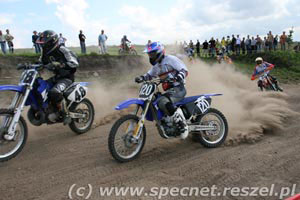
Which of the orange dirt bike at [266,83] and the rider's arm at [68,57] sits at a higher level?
the rider's arm at [68,57]

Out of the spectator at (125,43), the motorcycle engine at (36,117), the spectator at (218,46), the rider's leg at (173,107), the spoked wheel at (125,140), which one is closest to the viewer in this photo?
the spoked wheel at (125,140)

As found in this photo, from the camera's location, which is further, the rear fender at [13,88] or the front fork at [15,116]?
the rear fender at [13,88]

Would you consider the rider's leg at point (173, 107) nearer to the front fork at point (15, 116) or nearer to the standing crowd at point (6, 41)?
the front fork at point (15, 116)

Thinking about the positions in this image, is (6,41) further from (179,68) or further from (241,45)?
(241,45)

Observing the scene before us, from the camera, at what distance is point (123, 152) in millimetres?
4879

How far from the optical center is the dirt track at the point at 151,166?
4023mm

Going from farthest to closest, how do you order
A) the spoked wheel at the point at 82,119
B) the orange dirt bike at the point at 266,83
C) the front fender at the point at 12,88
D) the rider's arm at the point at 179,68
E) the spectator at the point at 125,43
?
the spectator at the point at 125,43, the orange dirt bike at the point at 266,83, the spoked wheel at the point at 82,119, the rider's arm at the point at 179,68, the front fender at the point at 12,88

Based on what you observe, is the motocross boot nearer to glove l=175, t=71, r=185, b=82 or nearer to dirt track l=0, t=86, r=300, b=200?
dirt track l=0, t=86, r=300, b=200

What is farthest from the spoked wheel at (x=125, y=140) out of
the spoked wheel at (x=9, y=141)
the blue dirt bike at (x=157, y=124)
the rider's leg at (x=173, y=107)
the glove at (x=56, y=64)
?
the glove at (x=56, y=64)

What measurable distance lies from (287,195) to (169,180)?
1.52m

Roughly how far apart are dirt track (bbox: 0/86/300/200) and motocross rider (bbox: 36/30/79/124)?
87 centimetres

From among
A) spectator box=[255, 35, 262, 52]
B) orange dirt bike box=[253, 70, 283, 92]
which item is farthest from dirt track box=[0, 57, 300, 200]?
spectator box=[255, 35, 262, 52]

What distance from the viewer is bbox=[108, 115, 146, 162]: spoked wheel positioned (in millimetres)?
4600

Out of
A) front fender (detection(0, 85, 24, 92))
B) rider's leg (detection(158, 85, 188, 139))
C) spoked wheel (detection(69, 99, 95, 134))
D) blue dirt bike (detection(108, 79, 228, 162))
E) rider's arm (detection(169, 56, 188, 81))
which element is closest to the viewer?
blue dirt bike (detection(108, 79, 228, 162))
